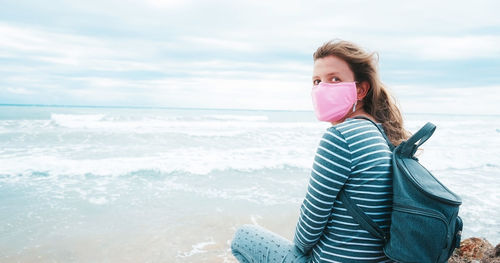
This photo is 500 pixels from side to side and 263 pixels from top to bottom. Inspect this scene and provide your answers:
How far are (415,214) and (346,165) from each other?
0.37 metres

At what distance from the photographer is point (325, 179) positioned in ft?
5.50

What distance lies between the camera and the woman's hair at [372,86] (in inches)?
79.8

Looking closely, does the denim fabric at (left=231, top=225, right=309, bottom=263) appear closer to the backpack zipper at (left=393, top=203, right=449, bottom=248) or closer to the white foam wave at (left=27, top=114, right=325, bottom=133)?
the backpack zipper at (left=393, top=203, right=449, bottom=248)

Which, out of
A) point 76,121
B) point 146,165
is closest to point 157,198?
point 146,165

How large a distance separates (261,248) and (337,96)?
114 centimetres

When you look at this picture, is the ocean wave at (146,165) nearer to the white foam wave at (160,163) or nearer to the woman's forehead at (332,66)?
the white foam wave at (160,163)

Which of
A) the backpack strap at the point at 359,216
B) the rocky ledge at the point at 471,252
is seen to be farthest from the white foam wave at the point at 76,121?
the backpack strap at the point at 359,216

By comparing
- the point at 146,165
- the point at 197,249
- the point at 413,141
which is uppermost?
the point at 413,141

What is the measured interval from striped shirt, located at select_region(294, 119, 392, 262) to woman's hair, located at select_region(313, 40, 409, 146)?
0.44 meters

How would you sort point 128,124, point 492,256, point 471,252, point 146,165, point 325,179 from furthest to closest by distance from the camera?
point 128,124 → point 146,165 → point 471,252 → point 492,256 → point 325,179

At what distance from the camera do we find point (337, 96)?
211 centimetres

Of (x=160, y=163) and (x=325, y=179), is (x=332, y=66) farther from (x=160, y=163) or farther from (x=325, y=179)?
(x=160, y=163)

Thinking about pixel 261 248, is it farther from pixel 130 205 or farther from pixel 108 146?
pixel 108 146

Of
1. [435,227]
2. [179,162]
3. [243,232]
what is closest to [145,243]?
[243,232]
